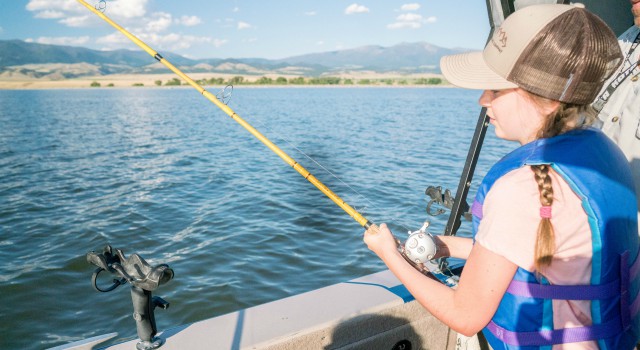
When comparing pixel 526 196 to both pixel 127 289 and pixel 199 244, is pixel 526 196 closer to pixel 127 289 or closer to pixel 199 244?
pixel 127 289

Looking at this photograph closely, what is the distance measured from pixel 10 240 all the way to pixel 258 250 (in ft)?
16.4

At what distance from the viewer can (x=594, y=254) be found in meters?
1.38

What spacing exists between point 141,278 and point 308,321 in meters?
0.95

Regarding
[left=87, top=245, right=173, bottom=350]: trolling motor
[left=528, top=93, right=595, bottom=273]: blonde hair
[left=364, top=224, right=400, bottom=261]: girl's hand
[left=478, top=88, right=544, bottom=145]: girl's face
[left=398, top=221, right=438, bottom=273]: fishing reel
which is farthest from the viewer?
[left=87, top=245, right=173, bottom=350]: trolling motor

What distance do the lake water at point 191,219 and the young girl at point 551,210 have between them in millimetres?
3397

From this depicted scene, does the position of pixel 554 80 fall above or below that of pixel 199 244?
above

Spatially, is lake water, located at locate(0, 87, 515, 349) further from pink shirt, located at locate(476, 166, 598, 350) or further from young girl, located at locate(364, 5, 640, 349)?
pink shirt, located at locate(476, 166, 598, 350)

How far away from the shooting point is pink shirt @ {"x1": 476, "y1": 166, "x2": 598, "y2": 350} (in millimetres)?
1307

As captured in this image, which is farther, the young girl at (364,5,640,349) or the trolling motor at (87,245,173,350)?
the trolling motor at (87,245,173,350)

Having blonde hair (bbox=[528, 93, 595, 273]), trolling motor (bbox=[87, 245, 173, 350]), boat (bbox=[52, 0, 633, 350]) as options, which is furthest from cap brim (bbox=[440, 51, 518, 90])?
trolling motor (bbox=[87, 245, 173, 350])

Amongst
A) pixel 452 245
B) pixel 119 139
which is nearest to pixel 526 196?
pixel 452 245

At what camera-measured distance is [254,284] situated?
282 inches

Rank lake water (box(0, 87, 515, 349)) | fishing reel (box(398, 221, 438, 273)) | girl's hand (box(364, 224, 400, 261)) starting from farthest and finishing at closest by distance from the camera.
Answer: lake water (box(0, 87, 515, 349)), fishing reel (box(398, 221, 438, 273)), girl's hand (box(364, 224, 400, 261))

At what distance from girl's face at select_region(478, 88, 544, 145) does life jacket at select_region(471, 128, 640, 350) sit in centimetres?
7
